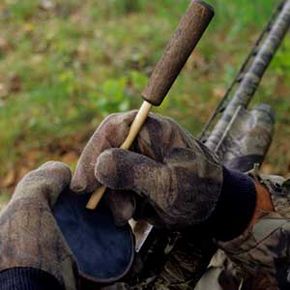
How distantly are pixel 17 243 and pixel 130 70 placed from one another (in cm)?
326

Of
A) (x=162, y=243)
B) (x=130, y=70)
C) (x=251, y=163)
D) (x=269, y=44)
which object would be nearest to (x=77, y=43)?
(x=130, y=70)

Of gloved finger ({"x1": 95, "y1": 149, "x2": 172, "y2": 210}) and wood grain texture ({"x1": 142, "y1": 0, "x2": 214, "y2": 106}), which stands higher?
wood grain texture ({"x1": 142, "y1": 0, "x2": 214, "y2": 106})

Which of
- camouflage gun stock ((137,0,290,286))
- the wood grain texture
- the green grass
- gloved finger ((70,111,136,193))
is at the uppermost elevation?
the wood grain texture

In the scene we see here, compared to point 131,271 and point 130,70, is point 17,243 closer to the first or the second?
point 131,271

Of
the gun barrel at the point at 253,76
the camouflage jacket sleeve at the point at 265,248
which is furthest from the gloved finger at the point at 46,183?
the gun barrel at the point at 253,76

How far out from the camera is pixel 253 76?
99.7 inches

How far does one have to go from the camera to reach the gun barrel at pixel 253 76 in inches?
92.4

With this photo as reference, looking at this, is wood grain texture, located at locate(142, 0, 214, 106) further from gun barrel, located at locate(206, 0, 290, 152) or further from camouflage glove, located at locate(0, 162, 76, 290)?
gun barrel, located at locate(206, 0, 290, 152)

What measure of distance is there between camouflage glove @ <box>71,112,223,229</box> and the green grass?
193 cm

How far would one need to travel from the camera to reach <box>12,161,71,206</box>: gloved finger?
1579 millimetres

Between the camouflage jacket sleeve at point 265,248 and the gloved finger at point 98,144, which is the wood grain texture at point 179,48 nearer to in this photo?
the gloved finger at point 98,144

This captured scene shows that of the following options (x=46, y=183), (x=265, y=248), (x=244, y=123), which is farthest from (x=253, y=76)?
(x=46, y=183)

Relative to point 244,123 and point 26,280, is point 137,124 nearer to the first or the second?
point 26,280

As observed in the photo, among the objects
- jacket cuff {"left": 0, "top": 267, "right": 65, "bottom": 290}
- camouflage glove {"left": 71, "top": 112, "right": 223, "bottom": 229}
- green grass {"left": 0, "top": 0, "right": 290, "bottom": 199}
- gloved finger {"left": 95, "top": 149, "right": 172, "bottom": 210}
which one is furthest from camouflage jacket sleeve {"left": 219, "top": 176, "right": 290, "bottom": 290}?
green grass {"left": 0, "top": 0, "right": 290, "bottom": 199}
